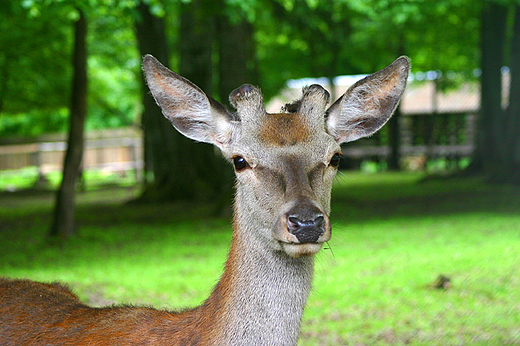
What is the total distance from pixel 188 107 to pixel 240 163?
449mm

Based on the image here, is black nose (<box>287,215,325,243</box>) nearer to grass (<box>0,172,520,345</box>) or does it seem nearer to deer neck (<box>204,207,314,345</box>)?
deer neck (<box>204,207,314,345</box>)

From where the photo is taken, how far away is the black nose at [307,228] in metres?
2.56

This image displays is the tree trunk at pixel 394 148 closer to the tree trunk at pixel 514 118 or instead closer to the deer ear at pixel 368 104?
the tree trunk at pixel 514 118

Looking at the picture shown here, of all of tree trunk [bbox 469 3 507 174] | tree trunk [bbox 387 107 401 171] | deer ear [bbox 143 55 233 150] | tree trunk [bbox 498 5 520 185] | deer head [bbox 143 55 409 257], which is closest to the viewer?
deer head [bbox 143 55 409 257]

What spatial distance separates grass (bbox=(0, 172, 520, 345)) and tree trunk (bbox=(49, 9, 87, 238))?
45 centimetres

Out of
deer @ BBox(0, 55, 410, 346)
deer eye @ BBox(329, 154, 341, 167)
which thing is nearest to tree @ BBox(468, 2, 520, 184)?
deer @ BBox(0, 55, 410, 346)

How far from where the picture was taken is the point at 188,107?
3.20 meters

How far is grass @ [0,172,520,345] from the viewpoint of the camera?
5.64 meters

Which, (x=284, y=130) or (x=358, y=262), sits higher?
(x=284, y=130)

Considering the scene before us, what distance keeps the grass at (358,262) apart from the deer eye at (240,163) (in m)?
0.76

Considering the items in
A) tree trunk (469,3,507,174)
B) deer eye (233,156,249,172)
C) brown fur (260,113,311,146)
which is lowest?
deer eye (233,156,249,172)

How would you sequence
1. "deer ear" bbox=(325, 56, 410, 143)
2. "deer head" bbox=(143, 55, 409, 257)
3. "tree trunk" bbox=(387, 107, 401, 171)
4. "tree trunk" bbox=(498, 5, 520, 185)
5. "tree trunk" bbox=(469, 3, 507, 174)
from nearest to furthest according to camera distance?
"deer head" bbox=(143, 55, 409, 257), "deer ear" bbox=(325, 56, 410, 143), "tree trunk" bbox=(498, 5, 520, 185), "tree trunk" bbox=(469, 3, 507, 174), "tree trunk" bbox=(387, 107, 401, 171)

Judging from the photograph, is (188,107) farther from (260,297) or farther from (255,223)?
(260,297)

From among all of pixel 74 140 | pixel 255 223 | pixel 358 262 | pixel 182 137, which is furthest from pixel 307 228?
pixel 182 137
